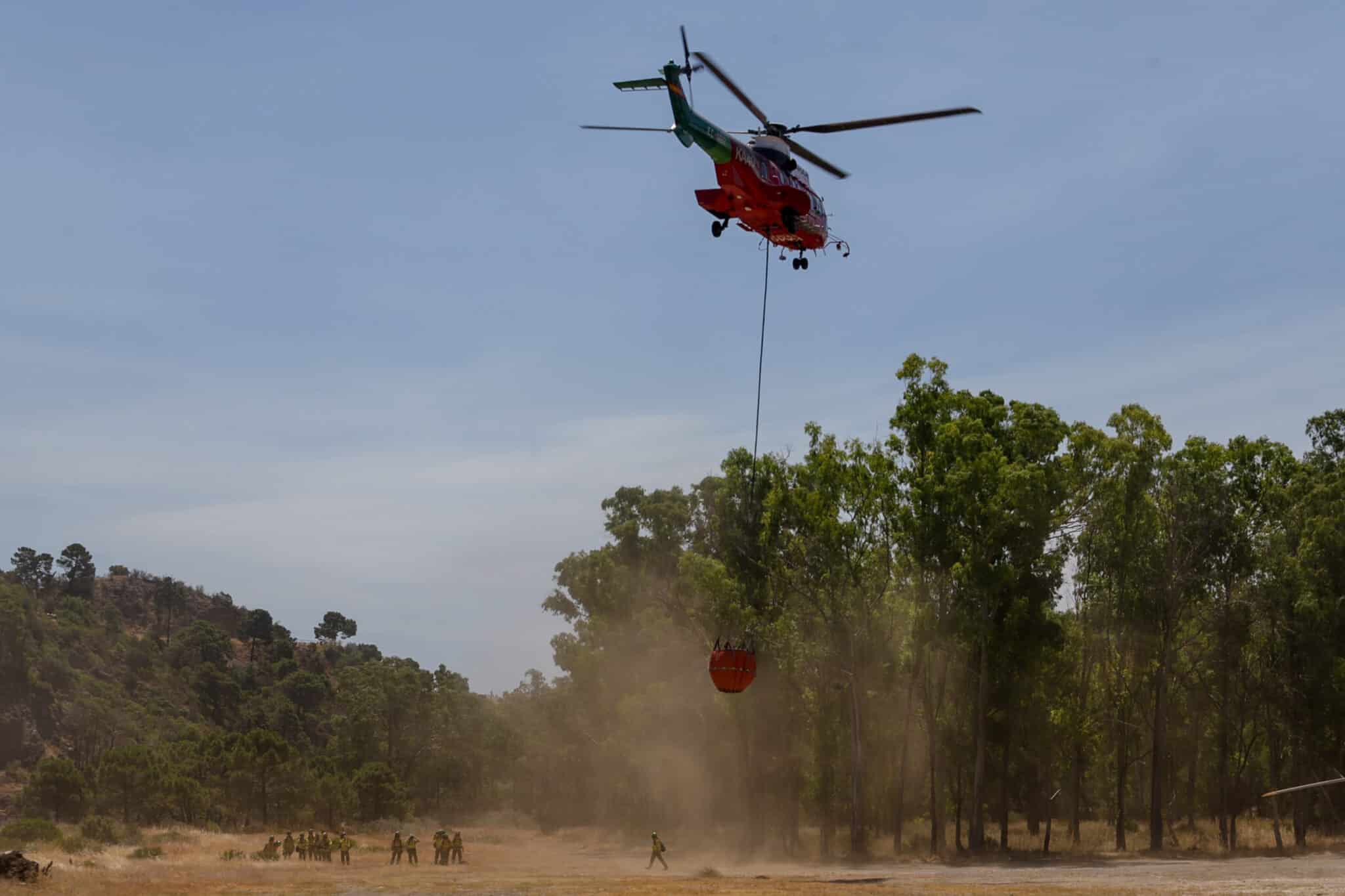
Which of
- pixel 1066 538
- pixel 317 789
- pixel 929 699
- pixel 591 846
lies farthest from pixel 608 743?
pixel 1066 538

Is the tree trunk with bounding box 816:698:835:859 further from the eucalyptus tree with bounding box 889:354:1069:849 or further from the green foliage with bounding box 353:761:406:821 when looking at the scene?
the green foliage with bounding box 353:761:406:821

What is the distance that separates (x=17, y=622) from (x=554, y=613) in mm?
75093

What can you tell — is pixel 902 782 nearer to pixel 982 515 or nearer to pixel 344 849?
pixel 982 515

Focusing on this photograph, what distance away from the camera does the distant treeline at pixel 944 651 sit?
49.5 m

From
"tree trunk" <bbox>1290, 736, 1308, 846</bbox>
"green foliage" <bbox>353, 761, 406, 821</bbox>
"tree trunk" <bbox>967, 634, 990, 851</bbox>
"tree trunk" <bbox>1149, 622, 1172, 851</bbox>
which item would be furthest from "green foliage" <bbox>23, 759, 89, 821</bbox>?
"tree trunk" <bbox>1290, 736, 1308, 846</bbox>

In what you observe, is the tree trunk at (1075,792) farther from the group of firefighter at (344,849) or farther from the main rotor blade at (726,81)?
the main rotor blade at (726,81)

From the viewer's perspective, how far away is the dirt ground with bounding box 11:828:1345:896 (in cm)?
3375

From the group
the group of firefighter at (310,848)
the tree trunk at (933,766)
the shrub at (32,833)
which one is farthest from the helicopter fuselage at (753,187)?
the shrub at (32,833)

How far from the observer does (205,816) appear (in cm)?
7625

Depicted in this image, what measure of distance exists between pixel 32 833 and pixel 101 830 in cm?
625

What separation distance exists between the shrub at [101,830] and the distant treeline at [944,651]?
1008 centimetres

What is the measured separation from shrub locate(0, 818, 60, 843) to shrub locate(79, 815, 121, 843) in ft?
10.3

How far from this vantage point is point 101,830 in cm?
6209

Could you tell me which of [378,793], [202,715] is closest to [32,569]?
[202,715]
